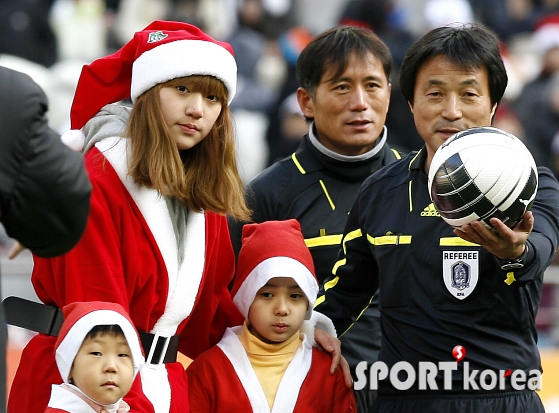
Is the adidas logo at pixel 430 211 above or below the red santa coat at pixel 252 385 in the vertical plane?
above

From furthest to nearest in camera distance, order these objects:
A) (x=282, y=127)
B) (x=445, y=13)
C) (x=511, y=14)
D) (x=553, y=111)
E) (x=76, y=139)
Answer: (x=511, y=14) < (x=445, y=13) < (x=553, y=111) < (x=282, y=127) < (x=76, y=139)

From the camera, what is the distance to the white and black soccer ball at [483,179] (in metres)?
4.19

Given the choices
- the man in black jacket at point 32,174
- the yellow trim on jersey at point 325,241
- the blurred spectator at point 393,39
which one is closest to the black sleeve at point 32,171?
the man in black jacket at point 32,174

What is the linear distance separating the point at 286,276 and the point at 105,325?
3.08 feet

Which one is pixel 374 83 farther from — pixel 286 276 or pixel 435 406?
pixel 435 406

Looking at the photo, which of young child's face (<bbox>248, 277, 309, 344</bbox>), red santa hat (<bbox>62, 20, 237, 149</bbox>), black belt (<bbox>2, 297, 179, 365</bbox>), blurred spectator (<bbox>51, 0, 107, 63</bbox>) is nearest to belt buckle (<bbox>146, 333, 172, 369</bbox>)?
black belt (<bbox>2, 297, 179, 365</bbox>)

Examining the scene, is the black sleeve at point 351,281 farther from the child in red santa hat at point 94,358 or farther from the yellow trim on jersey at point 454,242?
the child in red santa hat at point 94,358

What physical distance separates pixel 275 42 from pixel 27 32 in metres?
2.72

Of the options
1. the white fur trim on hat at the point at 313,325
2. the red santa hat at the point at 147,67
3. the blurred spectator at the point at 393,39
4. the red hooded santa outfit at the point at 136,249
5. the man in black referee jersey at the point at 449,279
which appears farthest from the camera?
the blurred spectator at the point at 393,39

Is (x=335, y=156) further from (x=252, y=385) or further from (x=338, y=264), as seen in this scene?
(x=252, y=385)

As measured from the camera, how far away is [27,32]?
12688 millimetres

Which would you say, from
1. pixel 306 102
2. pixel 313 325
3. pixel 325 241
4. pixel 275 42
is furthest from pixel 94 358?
pixel 275 42

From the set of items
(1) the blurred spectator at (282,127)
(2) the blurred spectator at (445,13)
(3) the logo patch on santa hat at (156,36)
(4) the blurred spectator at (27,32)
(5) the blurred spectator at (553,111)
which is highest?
(2) the blurred spectator at (445,13)

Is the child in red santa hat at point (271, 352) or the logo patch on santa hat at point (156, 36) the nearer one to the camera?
the logo patch on santa hat at point (156, 36)
